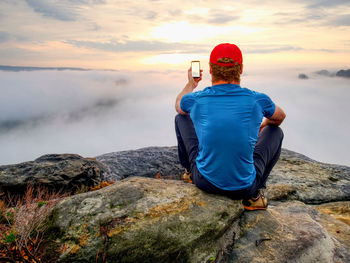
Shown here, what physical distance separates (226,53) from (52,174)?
6.40 meters

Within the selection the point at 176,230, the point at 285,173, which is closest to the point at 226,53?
the point at 176,230

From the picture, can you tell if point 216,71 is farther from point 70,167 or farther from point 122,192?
point 70,167

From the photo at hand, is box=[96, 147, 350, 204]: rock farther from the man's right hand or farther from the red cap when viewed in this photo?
the red cap

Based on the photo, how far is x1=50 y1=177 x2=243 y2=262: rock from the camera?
3.61m

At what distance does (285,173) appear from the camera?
31.8 feet

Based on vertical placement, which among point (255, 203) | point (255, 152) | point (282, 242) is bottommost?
point (282, 242)

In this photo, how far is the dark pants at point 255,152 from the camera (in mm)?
4754

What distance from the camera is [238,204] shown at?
4766mm

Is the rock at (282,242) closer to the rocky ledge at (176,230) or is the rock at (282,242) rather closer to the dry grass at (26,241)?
the rocky ledge at (176,230)

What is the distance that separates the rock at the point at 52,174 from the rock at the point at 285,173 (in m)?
1.30

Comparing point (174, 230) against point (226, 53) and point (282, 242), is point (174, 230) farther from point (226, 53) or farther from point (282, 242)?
point (226, 53)

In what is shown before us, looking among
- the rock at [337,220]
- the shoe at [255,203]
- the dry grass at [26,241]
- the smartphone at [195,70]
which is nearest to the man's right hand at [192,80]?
the smartphone at [195,70]

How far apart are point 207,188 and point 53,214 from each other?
2.58 m

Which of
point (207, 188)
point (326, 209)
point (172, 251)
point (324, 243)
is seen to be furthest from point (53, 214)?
point (326, 209)
